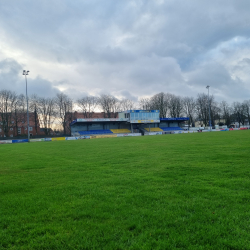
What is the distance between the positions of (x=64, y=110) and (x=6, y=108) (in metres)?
18.4

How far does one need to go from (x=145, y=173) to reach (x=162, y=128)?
7207 cm

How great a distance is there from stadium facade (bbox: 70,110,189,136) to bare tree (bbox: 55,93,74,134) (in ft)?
10.1

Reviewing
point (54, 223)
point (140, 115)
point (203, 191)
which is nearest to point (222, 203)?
point (203, 191)

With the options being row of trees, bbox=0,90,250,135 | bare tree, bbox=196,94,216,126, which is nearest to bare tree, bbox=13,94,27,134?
row of trees, bbox=0,90,250,135

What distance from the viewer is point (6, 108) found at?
62375 millimetres

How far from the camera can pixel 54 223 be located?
4039 mm

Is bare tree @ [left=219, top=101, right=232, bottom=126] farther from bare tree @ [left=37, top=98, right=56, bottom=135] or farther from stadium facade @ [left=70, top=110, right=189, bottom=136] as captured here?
bare tree @ [left=37, top=98, right=56, bottom=135]

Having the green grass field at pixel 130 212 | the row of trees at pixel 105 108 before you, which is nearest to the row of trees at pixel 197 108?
the row of trees at pixel 105 108

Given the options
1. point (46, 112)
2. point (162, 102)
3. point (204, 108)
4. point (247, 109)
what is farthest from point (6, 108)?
point (247, 109)

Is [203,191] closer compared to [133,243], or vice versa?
[133,243]

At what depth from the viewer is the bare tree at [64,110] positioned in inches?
2849

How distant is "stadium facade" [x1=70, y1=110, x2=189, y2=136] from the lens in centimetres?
7044

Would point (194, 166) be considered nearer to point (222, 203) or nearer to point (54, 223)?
point (222, 203)

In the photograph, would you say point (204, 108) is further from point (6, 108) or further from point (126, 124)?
point (6, 108)
